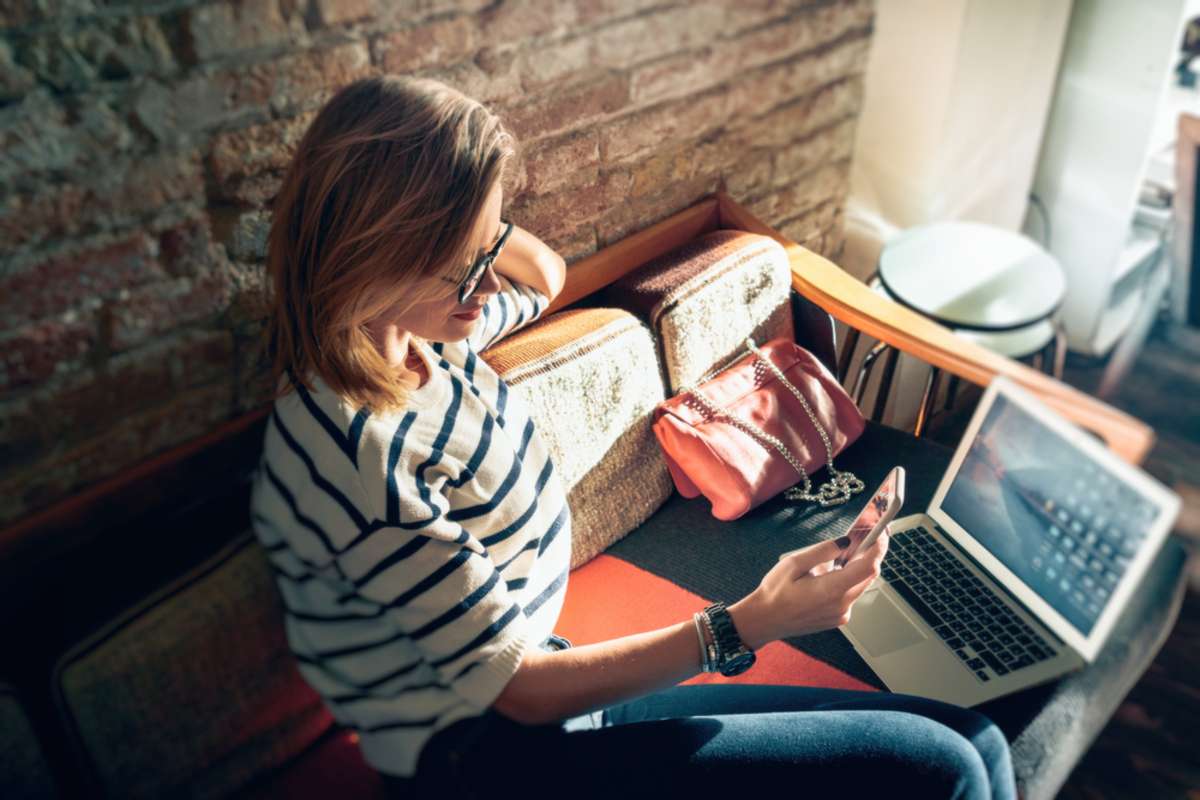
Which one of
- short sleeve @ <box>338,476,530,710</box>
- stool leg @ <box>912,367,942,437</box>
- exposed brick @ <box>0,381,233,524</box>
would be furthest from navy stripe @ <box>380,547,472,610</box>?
stool leg @ <box>912,367,942,437</box>

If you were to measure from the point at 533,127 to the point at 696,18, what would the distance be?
17.9 inches

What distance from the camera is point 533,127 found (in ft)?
4.77

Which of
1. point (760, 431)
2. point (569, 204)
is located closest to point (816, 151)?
point (569, 204)

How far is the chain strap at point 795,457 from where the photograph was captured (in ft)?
4.88

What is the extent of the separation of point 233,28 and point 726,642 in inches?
36.1

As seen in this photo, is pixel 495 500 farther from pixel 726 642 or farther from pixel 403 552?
pixel 726 642

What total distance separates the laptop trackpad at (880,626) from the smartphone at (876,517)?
200 mm

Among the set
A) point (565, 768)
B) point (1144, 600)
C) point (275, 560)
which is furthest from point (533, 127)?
point (1144, 600)

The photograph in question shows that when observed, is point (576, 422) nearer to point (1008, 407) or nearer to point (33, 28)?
point (1008, 407)

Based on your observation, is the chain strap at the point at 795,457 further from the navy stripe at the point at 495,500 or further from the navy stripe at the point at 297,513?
the navy stripe at the point at 297,513

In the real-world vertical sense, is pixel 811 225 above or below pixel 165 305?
below

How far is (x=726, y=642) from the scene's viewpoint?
104 cm

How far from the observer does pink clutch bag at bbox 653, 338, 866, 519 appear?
57.3 inches

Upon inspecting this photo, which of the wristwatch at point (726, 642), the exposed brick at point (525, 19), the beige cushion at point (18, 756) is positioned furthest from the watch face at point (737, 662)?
the exposed brick at point (525, 19)
